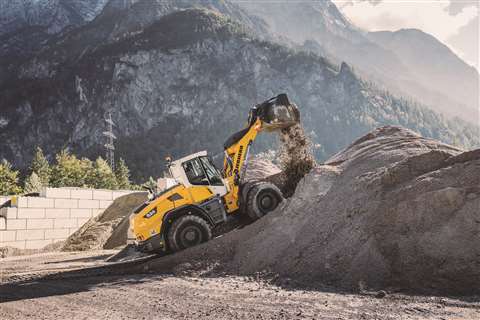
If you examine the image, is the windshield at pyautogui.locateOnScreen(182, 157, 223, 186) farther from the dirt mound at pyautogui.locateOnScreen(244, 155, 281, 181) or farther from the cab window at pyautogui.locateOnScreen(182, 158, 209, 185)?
the dirt mound at pyautogui.locateOnScreen(244, 155, 281, 181)

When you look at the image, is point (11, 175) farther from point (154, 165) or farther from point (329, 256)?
point (154, 165)

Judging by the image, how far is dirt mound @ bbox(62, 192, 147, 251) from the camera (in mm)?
21709

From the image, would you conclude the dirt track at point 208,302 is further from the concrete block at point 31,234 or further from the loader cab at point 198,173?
the concrete block at point 31,234

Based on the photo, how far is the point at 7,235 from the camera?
865 inches

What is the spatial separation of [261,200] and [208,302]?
545 centimetres

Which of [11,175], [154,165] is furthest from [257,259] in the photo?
[154,165]

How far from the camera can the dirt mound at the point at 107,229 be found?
2171 cm

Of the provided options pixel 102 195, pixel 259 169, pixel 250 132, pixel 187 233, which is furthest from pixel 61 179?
pixel 187 233

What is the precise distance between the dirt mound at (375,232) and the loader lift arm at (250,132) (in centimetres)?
152

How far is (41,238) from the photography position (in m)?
23.4

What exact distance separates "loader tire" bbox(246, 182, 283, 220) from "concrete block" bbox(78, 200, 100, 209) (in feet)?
54.0

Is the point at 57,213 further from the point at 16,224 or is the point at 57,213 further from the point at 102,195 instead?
the point at 102,195

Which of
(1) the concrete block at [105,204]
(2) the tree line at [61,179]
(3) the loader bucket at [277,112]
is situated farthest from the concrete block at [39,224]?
(2) the tree line at [61,179]

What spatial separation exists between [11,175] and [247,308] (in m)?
61.0
